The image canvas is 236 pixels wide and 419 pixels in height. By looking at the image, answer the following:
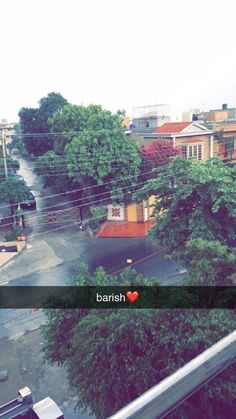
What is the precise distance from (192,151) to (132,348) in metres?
12.7

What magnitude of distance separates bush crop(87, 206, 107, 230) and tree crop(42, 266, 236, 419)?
29.7 feet

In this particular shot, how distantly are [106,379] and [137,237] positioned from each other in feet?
28.7

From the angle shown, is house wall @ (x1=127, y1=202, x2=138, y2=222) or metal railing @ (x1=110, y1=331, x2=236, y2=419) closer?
metal railing @ (x1=110, y1=331, x2=236, y2=419)

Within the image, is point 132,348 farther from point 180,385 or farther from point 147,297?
point 180,385

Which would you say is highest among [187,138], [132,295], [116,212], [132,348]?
[187,138]

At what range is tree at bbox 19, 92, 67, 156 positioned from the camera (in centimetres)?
2000

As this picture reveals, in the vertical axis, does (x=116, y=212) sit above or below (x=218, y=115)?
below

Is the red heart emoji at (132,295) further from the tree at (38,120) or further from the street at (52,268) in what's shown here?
the tree at (38,120)

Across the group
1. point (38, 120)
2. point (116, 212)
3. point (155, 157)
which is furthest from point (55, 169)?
point (38, 120)

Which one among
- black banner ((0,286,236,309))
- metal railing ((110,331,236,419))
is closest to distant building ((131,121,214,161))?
black banner ((0,286,236,309))

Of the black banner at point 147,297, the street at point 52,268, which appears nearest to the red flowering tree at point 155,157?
the street at point 52,268

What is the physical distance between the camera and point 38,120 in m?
20.2

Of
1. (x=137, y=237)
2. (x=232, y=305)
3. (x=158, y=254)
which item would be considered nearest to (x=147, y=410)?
(x=232, y=305)

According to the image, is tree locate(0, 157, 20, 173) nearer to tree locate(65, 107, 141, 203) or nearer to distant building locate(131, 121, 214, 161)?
tree locate(65, 107, 141, 203)
